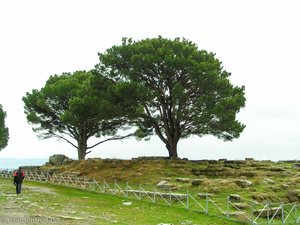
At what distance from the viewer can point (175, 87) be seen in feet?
130

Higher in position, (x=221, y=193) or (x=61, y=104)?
(x=61, y=104)


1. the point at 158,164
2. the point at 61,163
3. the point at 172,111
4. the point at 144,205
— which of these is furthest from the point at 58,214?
the point at 61,163

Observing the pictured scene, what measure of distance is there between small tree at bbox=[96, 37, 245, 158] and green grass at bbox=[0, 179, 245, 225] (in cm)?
1447

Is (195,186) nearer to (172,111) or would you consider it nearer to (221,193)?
(221,193)

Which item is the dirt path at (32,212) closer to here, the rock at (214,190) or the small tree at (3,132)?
the rock at (214,190)

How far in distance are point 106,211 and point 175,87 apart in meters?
18.8

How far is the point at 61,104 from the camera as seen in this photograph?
191ft

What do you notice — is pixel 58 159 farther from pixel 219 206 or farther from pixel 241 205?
pixel 241 205

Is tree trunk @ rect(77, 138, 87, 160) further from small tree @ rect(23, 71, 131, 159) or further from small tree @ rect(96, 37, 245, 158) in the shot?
small tree @ rect(96, 37, 245, 158)

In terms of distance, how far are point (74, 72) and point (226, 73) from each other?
86.7 feet

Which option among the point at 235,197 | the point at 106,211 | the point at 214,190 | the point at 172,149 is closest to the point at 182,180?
the point at 214,190

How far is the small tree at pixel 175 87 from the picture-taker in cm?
4019

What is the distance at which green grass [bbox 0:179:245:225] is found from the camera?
67.6 ft

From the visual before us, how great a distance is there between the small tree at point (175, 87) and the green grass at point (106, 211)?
A: 570 inches
